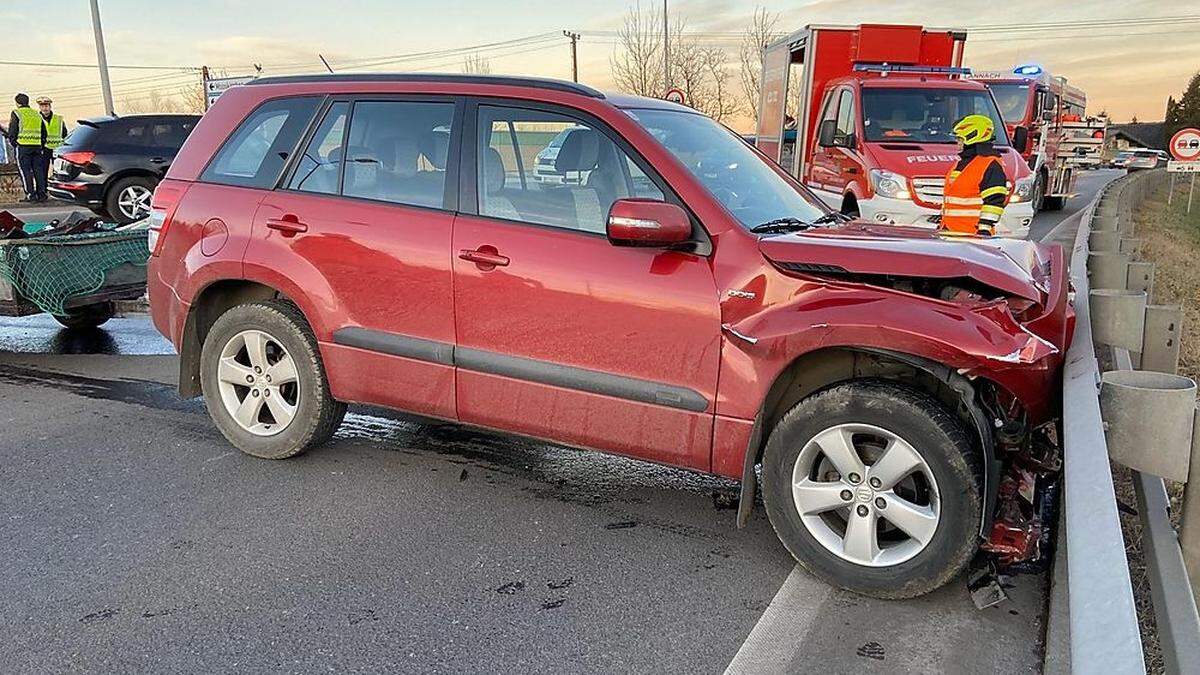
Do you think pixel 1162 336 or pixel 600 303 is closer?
pixel 600 303

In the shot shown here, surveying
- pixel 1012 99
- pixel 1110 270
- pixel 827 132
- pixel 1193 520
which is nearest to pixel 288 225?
pixel 1193 520

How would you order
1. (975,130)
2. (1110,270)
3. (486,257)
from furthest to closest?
(975,130)
(1110,270)
(486,257)

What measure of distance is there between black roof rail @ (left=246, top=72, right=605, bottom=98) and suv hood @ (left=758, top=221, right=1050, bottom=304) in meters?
1.20

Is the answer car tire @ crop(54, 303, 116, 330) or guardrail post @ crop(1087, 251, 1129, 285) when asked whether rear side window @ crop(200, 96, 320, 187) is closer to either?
car tire @ crop(54, 303, 116, 330)

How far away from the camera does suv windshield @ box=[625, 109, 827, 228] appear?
12.4ft

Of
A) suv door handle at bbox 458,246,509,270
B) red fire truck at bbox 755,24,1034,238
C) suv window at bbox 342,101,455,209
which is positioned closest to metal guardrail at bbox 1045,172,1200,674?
suv door handle at bbox 458,246,509,270

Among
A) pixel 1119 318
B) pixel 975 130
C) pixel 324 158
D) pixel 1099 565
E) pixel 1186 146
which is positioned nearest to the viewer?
pixel 1099 565

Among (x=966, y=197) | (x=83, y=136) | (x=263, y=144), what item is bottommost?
(x=966, y=197)

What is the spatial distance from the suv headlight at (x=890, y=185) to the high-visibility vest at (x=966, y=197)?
1.54m

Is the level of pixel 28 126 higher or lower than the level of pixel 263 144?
higher

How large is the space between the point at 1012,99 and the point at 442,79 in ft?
52.7

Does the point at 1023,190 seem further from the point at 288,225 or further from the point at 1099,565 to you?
the point at 1099,565

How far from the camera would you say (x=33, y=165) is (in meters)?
16.8

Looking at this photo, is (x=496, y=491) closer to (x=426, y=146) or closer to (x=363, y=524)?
(x=363, y=524)
